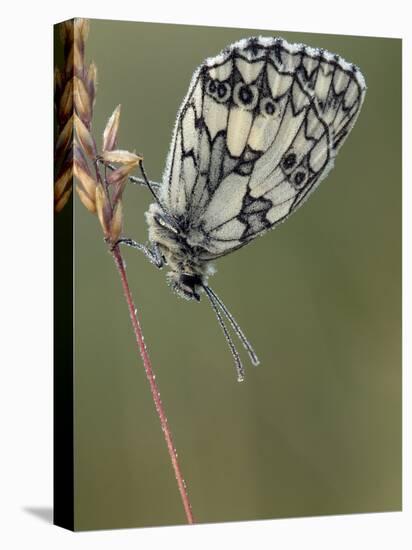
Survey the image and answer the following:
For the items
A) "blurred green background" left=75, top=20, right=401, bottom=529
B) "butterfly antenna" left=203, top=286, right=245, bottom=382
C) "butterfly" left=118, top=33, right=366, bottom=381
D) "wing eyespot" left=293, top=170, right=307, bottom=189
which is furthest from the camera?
"wing eyespot" left=293, top=170, right=307, bottom=189

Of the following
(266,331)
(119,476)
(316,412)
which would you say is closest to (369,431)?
(316,412)

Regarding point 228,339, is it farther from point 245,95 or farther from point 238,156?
point 245,95

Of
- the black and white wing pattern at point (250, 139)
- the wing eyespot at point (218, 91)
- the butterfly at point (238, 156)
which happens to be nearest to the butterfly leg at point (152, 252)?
the butterfly at point (238, 156)

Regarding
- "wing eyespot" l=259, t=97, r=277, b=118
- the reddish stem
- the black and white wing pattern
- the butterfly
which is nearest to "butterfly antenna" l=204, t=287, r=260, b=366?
the butterfly

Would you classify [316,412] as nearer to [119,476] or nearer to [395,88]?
[119,476]

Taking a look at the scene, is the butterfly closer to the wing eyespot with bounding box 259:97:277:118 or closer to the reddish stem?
the wing eyespot with bounding box 259:97:277:118

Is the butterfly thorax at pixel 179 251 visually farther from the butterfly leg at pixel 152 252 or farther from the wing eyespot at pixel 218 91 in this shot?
the wing eyespot at pixel 218 91

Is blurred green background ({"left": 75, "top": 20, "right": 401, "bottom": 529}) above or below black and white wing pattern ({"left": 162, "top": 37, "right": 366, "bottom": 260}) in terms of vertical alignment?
below

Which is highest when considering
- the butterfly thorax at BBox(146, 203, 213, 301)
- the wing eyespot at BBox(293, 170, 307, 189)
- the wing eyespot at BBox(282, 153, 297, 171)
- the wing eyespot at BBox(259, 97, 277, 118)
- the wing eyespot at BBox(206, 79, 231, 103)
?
the wing eyespot at BBox(206, 79, 231, 103)

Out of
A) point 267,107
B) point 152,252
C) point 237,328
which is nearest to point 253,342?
point 237,328
